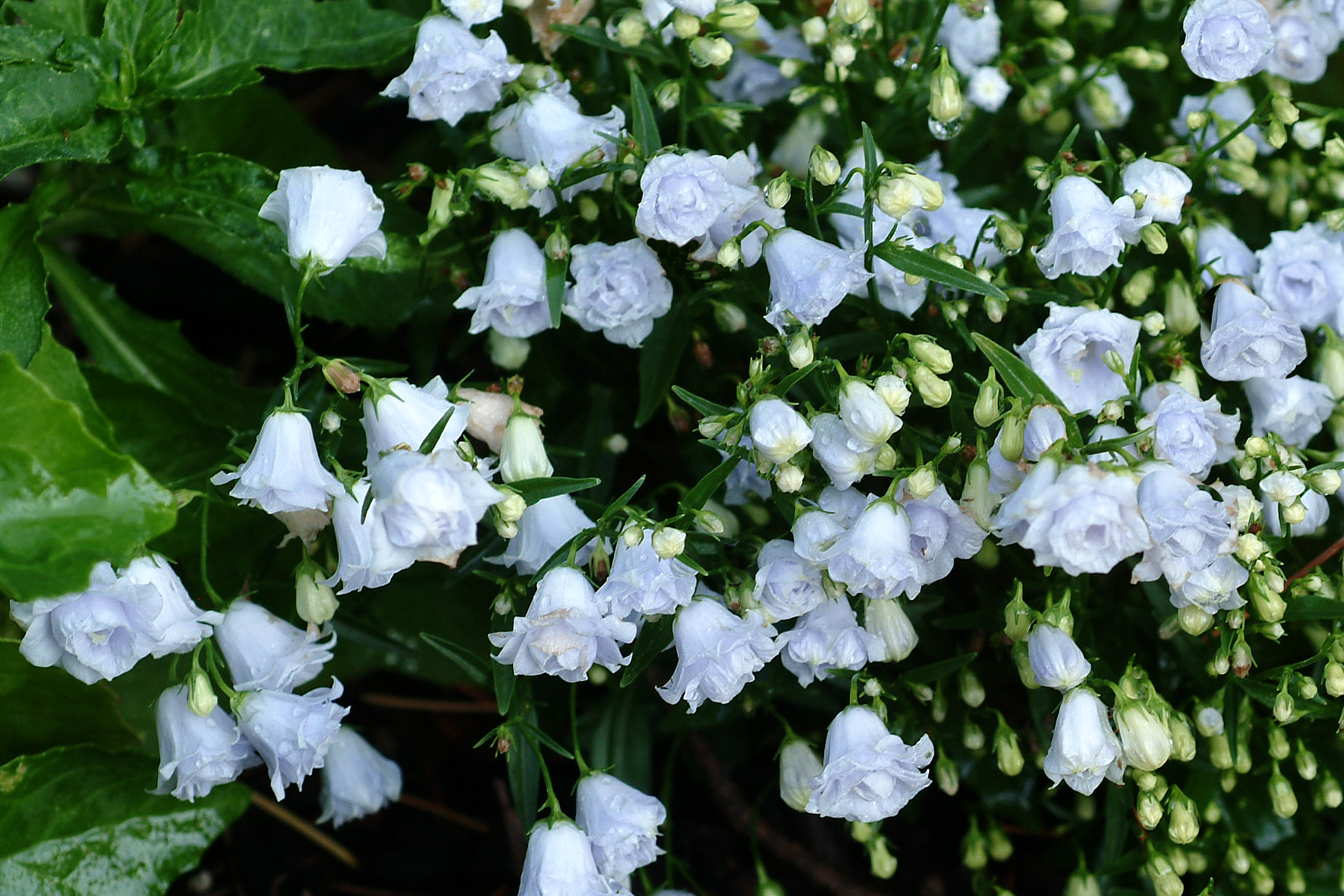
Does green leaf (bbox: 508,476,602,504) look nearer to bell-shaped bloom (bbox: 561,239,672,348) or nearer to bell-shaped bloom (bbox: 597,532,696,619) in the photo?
bell-shaped bloom (bbox: 597,532,696,619)

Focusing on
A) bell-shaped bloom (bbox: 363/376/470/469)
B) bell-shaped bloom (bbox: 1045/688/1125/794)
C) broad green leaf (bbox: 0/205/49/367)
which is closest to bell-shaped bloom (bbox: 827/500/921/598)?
bell-shaped bloom (bbox: 1045/688/1125/794)

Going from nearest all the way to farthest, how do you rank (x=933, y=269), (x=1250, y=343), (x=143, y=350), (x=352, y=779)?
(x=933, y=269) → (x=1250, y=343) → (x=352, y=779) → (x=143, y=350)

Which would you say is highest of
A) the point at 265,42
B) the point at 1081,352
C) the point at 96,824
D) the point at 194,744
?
the point at 265,42

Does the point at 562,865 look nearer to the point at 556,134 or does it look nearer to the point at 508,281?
the point at 508,281

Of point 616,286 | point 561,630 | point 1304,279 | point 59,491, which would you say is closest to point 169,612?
point 59,491

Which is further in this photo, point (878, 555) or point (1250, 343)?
point (1250, 343)

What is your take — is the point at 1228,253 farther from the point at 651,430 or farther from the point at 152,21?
the point at 152,21
